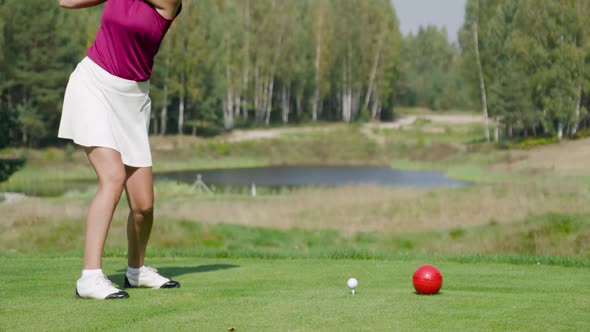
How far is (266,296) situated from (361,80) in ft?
266

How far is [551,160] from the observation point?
49062mm

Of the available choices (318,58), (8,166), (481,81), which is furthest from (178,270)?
(318,58)

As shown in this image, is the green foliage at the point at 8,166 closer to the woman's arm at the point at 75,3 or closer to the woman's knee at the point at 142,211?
the woman's knee at the point at 142,211

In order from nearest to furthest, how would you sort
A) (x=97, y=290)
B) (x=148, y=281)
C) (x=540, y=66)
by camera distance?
(x=97, y=290)
(x=148, y=281)
(x=540, y=66)

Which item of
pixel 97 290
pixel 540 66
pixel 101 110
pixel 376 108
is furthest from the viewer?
pixel 376 108

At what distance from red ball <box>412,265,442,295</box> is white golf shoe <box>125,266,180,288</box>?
5.99ft

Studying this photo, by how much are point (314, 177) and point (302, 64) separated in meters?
33.5

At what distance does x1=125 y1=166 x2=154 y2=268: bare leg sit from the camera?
6.18m

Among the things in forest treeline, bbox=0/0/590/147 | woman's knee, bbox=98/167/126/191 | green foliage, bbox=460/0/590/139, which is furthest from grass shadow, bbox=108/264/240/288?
green foliage, bbox=460/0/590/139

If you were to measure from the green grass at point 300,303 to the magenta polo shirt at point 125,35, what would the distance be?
1.64m

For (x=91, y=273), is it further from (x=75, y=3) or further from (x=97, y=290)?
(x=75, y=3)

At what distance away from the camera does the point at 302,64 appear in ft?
262

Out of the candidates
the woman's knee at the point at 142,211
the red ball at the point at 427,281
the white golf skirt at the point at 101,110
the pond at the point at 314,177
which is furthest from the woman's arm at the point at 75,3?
the pond at the point at 314,177

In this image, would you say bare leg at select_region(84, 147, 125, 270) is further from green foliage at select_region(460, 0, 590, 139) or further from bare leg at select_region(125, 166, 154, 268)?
green foliage at select_region(460, 0, 590, 139)
